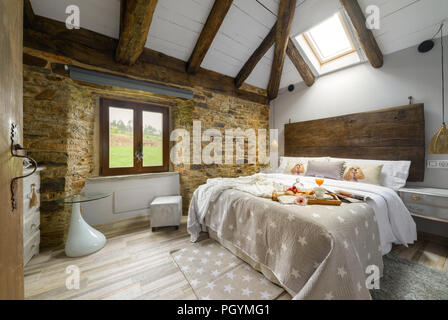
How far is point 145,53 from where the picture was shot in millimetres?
2570

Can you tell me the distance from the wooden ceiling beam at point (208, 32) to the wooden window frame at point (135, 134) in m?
0.99

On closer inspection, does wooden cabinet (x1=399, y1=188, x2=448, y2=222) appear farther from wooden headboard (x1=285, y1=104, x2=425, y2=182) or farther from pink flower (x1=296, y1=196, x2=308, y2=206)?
pink flower (x1=296, y1=196, x2=308, y2=206)

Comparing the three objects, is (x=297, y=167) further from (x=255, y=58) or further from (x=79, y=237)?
(x=79, y=237)

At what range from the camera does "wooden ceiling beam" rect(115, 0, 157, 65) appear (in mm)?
1877

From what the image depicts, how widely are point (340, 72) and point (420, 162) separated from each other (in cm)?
191

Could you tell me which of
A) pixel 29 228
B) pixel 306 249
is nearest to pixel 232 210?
pixel 306 249

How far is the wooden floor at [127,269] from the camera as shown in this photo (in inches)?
53.4

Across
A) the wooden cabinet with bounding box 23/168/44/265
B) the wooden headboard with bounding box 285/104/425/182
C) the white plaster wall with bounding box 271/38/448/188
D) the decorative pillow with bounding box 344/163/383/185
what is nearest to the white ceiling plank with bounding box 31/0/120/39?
the wooden cabinet with bounding box 23/168/44/265

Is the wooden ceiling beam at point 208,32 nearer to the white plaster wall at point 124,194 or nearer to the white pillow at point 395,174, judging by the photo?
the white plaster wall at point 124,194

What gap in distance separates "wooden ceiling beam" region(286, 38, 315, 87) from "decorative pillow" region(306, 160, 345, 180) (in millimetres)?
1783

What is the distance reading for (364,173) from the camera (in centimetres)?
230

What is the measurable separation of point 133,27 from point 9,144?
6.86 feet
